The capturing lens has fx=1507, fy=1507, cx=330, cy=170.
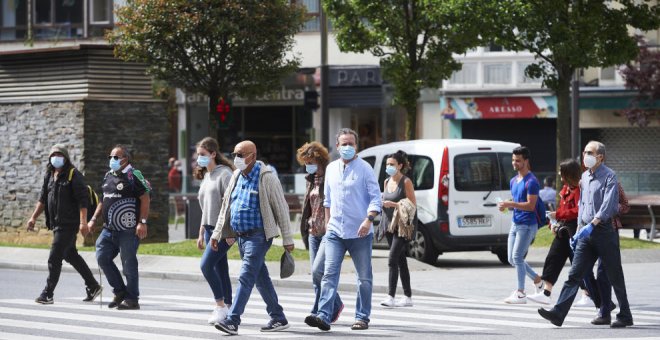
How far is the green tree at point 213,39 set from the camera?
3008cm

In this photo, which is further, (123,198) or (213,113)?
(213,113)

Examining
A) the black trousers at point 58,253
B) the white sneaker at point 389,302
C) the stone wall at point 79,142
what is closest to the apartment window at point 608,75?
the stone wall at point 79,142

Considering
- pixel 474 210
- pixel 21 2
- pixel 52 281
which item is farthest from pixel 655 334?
pixel 21 2

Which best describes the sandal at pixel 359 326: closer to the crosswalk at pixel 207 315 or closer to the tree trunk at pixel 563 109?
the crosswalk at pixel 207 315

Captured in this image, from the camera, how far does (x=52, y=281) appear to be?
54.3 ft

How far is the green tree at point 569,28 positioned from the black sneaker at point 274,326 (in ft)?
51.0

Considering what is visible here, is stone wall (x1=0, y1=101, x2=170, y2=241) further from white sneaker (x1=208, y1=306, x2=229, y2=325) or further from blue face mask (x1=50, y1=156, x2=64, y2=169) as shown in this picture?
white sneaker (x1=208, y1=306, x2=229, y2=325)

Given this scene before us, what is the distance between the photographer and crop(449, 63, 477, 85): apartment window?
4447 centimetres

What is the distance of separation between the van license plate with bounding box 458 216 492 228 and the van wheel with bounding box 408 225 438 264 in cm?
54

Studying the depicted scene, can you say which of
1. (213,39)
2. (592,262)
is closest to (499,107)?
(213,39)

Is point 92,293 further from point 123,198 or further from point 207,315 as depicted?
point 207,315

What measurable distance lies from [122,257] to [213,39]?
50.6 feet

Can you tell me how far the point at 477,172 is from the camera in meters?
22.5

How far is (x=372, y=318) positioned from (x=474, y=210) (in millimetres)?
7751
